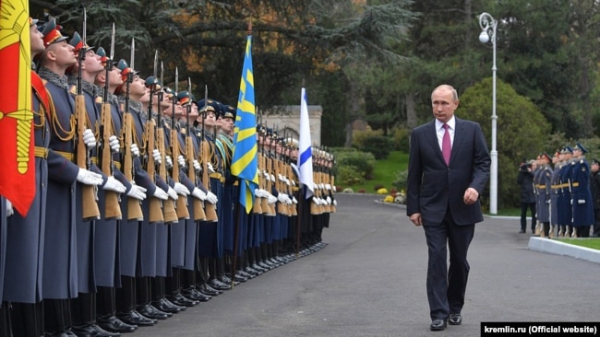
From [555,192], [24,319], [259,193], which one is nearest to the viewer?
[24,319]

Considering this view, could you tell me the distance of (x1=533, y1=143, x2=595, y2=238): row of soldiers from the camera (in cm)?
2411

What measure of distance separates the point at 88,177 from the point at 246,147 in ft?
18.0

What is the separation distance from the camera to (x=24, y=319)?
7.45 meters

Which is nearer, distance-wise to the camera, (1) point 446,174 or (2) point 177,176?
(1) point 446,174

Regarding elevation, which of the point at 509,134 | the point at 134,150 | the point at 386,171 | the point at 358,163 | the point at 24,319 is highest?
the point at 509,134

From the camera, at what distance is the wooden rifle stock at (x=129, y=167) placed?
902 cm

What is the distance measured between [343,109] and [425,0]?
14298 millimetres

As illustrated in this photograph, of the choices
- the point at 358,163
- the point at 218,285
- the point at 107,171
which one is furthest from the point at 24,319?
the point at 358,163

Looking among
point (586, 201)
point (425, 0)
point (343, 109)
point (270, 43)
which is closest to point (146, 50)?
point (270, 43)

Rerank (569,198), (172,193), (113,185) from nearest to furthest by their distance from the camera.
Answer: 1. (113,185)
2. (172,193)
3. (569,198)

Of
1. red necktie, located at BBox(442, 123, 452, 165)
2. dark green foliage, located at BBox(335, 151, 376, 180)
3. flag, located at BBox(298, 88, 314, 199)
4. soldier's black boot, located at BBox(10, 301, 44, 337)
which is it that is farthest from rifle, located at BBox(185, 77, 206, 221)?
dark green foliage, located at BBox(335, 151, 376, 180)

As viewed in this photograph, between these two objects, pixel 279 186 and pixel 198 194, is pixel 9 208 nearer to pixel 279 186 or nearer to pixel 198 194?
pixel 198 194

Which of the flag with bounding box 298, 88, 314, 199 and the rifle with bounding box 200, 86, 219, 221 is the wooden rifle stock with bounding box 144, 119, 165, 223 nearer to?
the rifle with bounding box 200, 86, 219, 221

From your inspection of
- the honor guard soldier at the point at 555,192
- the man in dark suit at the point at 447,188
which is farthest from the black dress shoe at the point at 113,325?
the honor guard soldier at the point at 555,192
